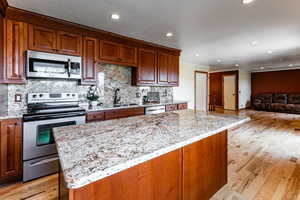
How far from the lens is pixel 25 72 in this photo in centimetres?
244

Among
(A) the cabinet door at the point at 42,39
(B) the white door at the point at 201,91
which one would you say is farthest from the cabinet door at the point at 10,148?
(B) the white door at the point at 201,91

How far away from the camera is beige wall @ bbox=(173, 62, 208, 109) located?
6.31 m

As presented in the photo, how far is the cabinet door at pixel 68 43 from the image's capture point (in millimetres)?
2709

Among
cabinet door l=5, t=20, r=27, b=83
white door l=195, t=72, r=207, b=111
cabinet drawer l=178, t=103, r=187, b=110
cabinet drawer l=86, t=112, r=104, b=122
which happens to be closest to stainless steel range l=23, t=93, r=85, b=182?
cabinet drawer l=86, t=112, r=104, b=122

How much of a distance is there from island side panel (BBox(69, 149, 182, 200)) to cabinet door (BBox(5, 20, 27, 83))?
8.05ft

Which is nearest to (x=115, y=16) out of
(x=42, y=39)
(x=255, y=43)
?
(x=42, y=39)

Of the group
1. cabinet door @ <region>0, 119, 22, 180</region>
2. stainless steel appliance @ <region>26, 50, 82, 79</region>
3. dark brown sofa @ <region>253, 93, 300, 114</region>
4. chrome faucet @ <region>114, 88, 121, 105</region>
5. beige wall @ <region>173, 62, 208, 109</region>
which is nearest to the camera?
cabinet door @ <region>0, 119, 22, 180</region>

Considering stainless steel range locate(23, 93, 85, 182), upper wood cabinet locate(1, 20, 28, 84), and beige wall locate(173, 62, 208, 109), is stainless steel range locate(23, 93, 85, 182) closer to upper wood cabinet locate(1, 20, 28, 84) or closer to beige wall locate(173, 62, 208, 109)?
upper wood cabinet locate(1, 20, 28, 84)

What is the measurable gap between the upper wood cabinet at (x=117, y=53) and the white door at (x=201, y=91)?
436cm

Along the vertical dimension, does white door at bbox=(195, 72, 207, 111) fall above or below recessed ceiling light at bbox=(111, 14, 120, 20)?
below

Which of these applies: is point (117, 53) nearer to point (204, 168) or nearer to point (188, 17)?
point (188, 17)

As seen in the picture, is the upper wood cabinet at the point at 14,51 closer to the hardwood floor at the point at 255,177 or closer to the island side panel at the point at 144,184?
the hardwood floor at the point at 255,177

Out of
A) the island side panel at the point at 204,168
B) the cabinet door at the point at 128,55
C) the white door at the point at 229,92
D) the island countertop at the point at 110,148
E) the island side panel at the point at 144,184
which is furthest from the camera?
the white door at the point at 229,92

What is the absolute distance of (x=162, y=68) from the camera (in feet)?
14.4
